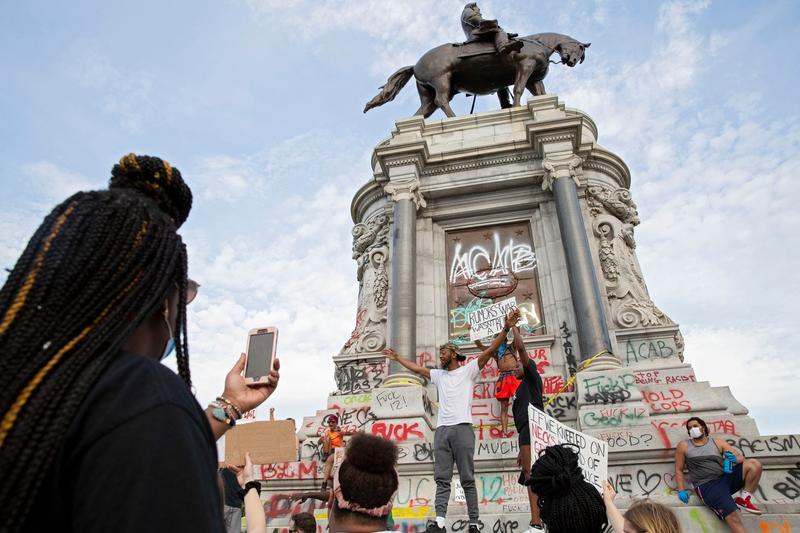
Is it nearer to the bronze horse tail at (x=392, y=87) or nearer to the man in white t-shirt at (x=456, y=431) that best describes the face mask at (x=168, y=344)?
the man in white t-shirt at (x=456, y=431)

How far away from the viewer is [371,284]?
13.8 metres

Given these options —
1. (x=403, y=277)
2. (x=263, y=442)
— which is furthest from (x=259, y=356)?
(x=403, y=277)

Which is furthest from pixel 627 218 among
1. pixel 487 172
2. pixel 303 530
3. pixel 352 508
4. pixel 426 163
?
pixel 352 508

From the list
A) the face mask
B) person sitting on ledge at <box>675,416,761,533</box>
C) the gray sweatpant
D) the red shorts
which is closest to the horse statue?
the red shorts

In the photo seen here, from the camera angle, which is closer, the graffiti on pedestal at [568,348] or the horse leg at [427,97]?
the graffiti on pedestal at [568,348]

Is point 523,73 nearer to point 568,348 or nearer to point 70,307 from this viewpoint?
point 568,348

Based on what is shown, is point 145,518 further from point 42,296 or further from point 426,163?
point 426,163

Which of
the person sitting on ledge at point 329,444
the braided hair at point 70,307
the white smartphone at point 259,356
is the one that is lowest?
the braided hair at point 70,307

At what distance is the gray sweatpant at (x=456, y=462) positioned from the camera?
6.11 m

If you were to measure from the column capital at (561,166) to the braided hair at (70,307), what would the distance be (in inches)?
465

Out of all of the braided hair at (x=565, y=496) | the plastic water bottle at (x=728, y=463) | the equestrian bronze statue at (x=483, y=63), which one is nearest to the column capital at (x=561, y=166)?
the equestrian bronze statue at (x=483, y=63)

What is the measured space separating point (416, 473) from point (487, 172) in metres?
7.78

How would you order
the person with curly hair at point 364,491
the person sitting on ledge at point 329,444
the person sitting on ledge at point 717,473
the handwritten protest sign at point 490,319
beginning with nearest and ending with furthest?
1. the person with curly hair at point 364,491
2. the person sitting on ledge at point 717,473
3. the person sitting on ledge at point 329,444
4. the handwritten protest sign at point 490,319

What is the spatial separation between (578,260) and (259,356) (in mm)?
9751
